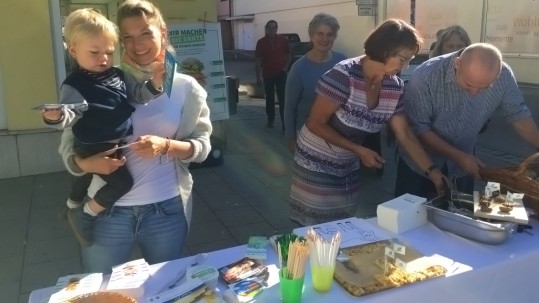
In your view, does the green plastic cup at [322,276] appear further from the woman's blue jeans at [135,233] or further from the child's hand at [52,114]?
the child's hand at [52,114]

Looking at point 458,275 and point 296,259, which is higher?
point 296,259

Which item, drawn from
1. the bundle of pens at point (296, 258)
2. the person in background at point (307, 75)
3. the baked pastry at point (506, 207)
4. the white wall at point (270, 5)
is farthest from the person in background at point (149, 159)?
the white wall at point (270, 5)

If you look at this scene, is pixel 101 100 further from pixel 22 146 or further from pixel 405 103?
pixel 22 146

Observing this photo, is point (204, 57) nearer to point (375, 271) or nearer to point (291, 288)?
point (375, 271)

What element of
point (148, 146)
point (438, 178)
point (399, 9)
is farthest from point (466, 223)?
point (399, 9)

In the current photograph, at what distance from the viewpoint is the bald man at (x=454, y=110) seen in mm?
2340

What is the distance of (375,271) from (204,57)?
14.6ft

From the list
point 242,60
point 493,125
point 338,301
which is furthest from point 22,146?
point 242,60

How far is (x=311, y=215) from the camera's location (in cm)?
248

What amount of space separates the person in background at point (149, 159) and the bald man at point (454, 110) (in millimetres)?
1159

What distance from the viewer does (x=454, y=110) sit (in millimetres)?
2389

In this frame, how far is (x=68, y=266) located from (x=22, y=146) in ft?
8.20

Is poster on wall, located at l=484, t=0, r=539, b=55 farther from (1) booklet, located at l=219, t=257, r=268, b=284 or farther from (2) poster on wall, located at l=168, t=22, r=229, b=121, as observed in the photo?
(1) booklet, located at l=219, t=257, r=268, b=284

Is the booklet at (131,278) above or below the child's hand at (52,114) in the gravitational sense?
below
